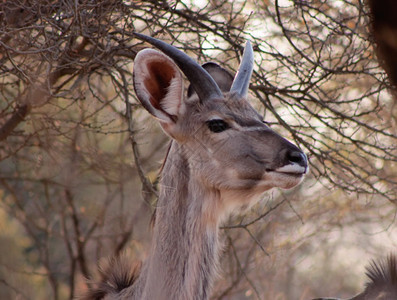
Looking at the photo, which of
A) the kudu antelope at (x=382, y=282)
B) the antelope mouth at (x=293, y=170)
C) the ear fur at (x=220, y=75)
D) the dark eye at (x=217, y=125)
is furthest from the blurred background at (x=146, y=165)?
the antelope mouth at (x=293, y=170)

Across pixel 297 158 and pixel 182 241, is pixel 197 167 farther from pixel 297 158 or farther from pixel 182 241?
pixel 297 158

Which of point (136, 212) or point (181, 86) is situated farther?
point (136, 212)

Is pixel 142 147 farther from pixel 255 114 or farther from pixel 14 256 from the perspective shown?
pixel 255 114

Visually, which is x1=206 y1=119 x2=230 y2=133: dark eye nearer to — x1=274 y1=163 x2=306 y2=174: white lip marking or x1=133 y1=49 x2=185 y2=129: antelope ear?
x1=133 y1=49 x2=185 y2=129: antelope ear

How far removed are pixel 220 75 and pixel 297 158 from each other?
3.89 feet

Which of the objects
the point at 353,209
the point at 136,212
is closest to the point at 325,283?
the point at 353,209

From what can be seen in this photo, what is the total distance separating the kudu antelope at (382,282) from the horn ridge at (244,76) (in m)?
1.41

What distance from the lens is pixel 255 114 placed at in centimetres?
396

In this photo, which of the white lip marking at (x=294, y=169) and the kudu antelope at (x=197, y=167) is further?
the kudu antelope at (x=197, y=167)

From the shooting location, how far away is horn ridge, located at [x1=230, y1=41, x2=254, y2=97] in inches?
164

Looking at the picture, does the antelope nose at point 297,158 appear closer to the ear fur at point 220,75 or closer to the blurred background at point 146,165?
the ear fur at point 220,75

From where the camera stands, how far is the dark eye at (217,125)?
12.6 feet

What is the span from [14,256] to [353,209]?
4724 millimetres

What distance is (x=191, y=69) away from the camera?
3.82 meters
